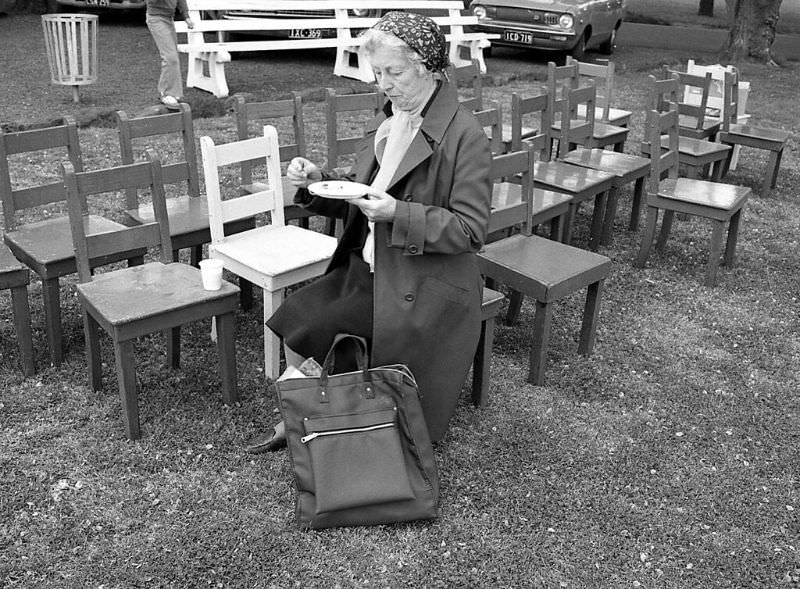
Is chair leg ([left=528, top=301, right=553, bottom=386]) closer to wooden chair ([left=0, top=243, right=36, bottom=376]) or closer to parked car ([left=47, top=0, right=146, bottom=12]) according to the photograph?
A: wooden chair ([left=0, top=243, right=36, bottom=376])

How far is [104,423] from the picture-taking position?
3709 millimetres

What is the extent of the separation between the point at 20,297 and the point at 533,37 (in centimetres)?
1142

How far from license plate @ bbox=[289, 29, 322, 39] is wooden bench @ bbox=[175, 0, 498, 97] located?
0.19 meters

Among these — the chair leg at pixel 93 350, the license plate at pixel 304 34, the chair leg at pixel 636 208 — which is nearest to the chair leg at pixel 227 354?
the chair leg at pixel 93 350

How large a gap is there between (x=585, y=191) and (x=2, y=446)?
3779 millimetres

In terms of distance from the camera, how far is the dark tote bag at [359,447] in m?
3.06

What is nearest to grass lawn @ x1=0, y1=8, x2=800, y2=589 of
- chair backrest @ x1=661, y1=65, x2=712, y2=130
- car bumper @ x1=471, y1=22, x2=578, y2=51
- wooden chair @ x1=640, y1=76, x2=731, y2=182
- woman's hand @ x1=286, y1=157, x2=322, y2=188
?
woman's hand @ x1=286, y1=157, x2=322, y2=188

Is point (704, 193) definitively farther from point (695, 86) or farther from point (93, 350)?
point (93, 350)

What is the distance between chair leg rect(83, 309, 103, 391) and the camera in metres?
3.75

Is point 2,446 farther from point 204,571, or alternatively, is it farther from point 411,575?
point 411,575

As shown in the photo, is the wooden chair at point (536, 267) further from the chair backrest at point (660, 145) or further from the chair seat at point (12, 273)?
the chair seat at point (12, 273)

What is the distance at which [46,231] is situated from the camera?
423 centimetres

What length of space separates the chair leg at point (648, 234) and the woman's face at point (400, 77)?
10.3ft

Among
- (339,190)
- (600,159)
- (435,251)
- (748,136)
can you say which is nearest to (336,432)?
(435,251)
